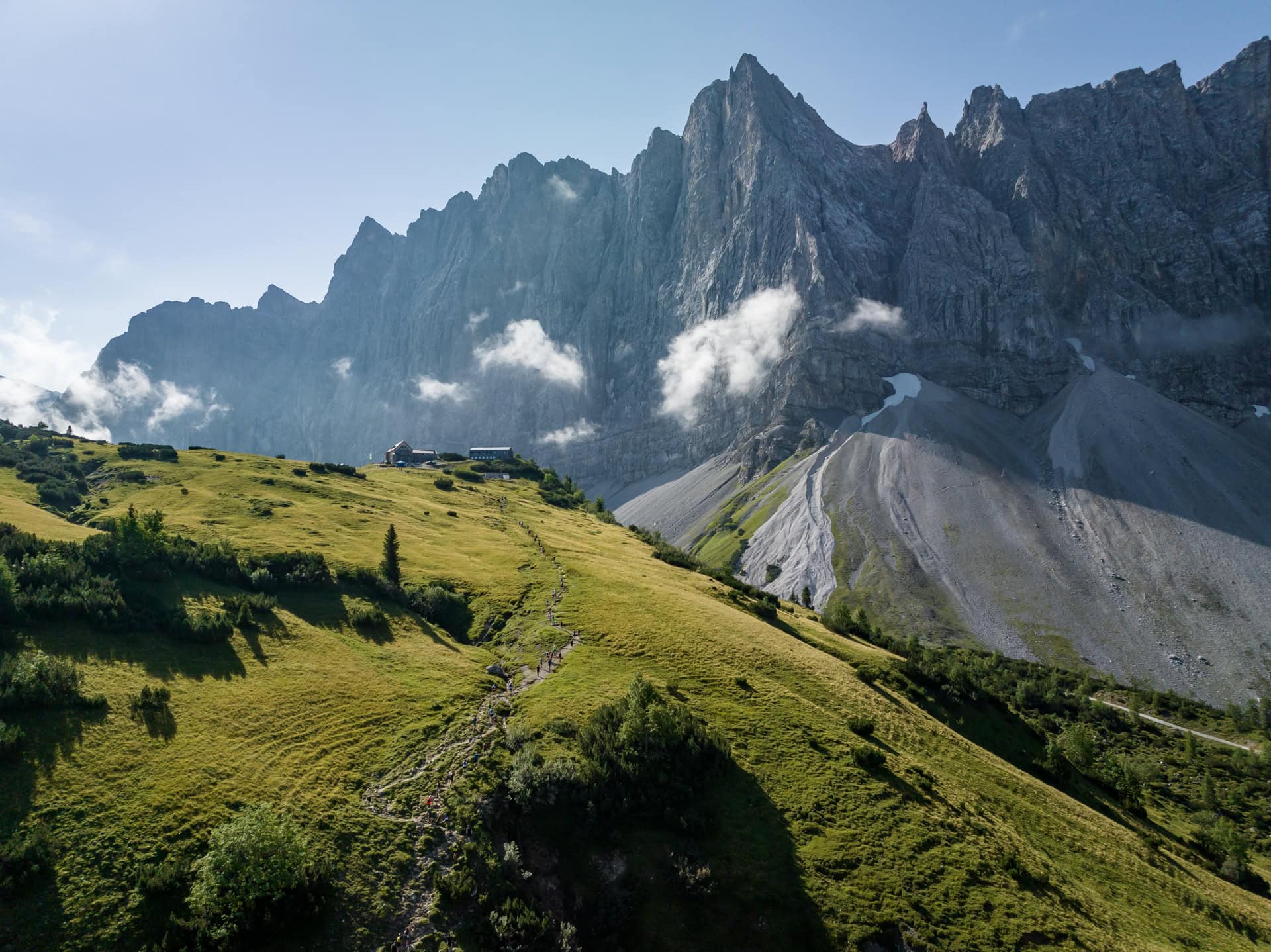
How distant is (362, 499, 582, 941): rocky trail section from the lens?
2770 centimetres

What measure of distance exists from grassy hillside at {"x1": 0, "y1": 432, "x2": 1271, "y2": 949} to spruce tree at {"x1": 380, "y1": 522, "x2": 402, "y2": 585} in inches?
129

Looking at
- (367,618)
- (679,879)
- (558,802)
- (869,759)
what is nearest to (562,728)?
(558,802)

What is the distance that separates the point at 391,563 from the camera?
200 feet

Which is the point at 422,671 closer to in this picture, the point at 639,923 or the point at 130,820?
the point at 130,820

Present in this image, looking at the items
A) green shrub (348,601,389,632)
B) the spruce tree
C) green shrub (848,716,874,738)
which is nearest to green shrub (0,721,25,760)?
green shrub (348,601,389,632)

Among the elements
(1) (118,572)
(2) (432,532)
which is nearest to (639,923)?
(1) (118,572)

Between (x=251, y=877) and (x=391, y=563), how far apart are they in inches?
1483

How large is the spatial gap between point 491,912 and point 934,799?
27197 mm

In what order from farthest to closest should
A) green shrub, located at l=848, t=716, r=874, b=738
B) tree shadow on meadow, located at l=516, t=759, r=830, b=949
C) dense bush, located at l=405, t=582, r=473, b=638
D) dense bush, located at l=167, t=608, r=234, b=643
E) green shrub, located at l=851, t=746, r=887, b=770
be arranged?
dense bush, located at l=405, t=582, r=473, b=638, green shrub, located at l=848, t=716, r=874, b=738, dense bush, located at l=167, t=608, r=234, b=643, green shrub, located at l=851, t=746, r=887, b=770, tree shadow on meadow, located at l=516, t=759, r=830, b=949

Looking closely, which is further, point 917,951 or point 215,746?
point 215,746

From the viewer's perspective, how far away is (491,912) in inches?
1078

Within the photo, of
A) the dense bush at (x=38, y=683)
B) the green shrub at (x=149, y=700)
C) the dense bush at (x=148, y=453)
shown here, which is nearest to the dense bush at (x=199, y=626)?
the green shrub at (x=149, y=700)

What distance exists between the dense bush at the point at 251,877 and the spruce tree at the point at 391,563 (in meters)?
33.1

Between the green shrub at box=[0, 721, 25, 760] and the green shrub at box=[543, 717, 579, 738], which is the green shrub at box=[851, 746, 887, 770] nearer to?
the green shrub at box=[543, 717, 579, 738]
